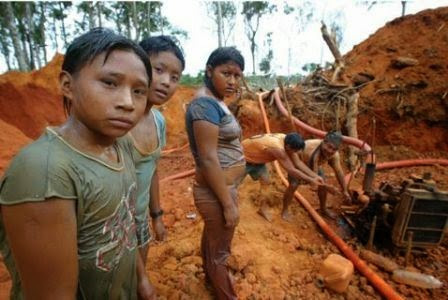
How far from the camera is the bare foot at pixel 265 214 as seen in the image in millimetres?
3855

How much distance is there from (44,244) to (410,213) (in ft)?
10.3

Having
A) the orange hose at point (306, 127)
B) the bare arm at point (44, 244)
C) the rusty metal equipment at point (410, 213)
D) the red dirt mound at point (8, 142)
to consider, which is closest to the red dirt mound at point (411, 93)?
the orange hose at point (306, 127)

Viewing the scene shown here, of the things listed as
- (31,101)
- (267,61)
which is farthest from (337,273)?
(267,61)

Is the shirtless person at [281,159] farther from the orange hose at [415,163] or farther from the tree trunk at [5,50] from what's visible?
the tree trunk at [5,50]

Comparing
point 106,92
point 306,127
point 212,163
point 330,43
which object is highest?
point 330,43

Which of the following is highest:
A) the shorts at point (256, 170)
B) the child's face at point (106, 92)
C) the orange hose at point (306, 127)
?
the child's face at point (106, 92)

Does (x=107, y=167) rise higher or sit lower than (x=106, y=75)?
lower

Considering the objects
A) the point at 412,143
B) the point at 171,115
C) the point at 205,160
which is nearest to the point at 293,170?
the point at 205,160

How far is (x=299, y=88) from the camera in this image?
7078 mm

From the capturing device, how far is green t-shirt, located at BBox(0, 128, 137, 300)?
Result: 2.41 feet

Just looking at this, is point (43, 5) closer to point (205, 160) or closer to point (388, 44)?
point (388, 44)

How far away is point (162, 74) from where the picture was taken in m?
1.65

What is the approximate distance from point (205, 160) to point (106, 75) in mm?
1054

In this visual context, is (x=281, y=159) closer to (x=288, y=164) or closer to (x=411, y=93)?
(x=288, y=164)
